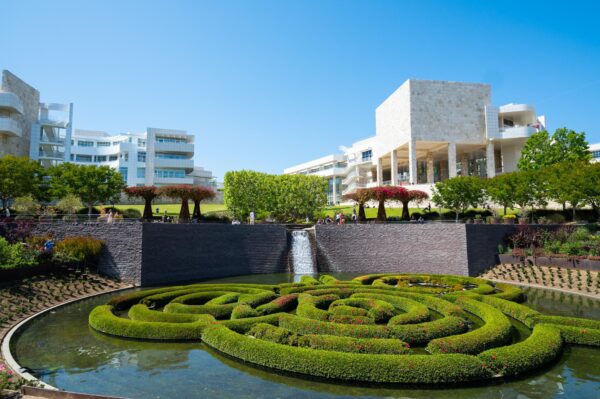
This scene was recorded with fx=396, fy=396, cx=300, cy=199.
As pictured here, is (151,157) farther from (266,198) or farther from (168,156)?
(266,198)

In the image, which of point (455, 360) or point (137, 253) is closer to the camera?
point (455, 360)

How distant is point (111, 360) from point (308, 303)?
28.6 ft

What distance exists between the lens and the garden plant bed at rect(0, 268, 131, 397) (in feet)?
62.0

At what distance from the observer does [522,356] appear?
12.5 m

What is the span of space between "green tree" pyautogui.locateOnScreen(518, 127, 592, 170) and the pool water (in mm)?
53203

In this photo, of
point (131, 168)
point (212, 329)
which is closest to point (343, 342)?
point (212, 329)

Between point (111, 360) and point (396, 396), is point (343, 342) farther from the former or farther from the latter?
point (111, 360)

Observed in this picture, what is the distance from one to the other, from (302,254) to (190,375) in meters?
26.8

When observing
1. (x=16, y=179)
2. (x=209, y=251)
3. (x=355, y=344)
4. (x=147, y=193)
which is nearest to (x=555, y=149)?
(x=209, y=251)

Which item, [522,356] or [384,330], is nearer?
[522,356]

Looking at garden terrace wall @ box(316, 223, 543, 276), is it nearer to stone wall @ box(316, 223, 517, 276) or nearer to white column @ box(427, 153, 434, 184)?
stone wall @ box(316, 223, 517, 276)

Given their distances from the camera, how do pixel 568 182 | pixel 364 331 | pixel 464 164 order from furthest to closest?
1. pixel 464 164
2. pixel 568 182
3. pixel 364 331

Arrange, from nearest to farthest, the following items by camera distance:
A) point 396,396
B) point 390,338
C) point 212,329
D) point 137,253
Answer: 1. point 396,396
2. point 390,338
3. point 212,329
4. point 137,253

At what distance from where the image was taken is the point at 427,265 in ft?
123
